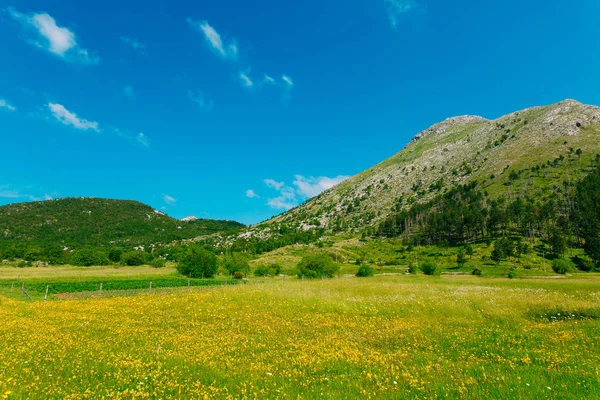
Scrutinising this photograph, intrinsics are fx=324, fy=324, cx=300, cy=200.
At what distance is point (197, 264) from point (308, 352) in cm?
10131

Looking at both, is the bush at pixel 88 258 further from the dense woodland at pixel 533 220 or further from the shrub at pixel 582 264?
the shrub at pixel 582 264

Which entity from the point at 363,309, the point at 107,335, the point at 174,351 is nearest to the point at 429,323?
the point at 363,309

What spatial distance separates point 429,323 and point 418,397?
41.0 feet

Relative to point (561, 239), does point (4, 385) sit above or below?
below

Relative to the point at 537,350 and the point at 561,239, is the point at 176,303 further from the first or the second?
the point at 561,239

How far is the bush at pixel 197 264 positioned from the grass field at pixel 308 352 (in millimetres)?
82937

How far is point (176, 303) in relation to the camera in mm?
29984

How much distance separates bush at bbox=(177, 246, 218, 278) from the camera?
108125 millimetres

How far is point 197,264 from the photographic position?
108625mm

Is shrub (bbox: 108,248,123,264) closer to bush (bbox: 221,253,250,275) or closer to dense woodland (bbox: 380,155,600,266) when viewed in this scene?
bush (bbox: 221,253,250,275)

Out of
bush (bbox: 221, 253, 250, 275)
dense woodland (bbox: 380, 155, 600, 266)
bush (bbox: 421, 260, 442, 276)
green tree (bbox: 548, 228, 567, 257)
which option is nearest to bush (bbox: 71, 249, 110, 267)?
bush (bbox: 221, 253, 250, 275)

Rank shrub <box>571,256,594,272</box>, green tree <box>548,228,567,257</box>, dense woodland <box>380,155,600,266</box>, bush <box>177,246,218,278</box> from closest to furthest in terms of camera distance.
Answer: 1. shrub <box>571,256,594,272</box>
2. bush <box>177,246,218,278</box>
3. green tree <box>548,228,567,257</box>
4. dense woodland <box>380,155,600,266</box>

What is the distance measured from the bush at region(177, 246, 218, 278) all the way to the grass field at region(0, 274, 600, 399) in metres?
82.9

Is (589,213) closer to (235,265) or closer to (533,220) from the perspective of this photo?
(533,220)
